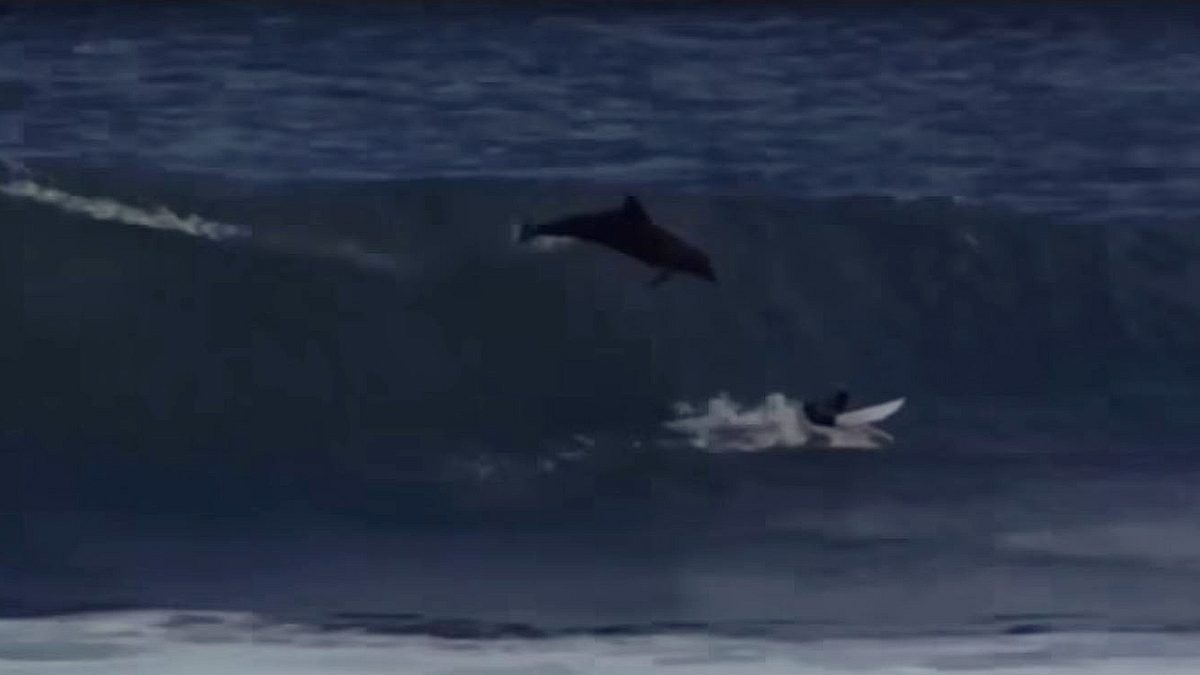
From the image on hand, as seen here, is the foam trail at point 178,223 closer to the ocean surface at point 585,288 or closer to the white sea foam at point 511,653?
the ocean surface at point 585,288

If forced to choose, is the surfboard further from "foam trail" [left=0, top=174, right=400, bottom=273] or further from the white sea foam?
"foam trail" [left=0, top=174, right=400, bottom=273]

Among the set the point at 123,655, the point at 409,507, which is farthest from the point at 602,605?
the point at 123,655

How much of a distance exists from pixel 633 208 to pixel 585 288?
0.32 feet

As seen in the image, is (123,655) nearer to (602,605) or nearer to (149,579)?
Result: (149,579)

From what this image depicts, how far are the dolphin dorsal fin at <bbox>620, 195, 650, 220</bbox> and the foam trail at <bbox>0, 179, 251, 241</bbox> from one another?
1.13 feet

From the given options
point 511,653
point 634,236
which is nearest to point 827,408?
point 634,236

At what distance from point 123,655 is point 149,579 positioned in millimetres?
159

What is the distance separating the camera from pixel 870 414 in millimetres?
2990

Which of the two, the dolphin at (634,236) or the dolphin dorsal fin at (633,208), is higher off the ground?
the dolphin dorsal fin at (633,208)

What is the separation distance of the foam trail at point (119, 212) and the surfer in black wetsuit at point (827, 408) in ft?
1.76

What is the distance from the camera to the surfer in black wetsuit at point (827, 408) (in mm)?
2977

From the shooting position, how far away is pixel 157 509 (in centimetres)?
296

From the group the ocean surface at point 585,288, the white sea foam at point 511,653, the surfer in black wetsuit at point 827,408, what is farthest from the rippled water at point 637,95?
the white sea foam at point 511,653

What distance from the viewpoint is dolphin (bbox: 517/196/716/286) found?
2.98 meters
